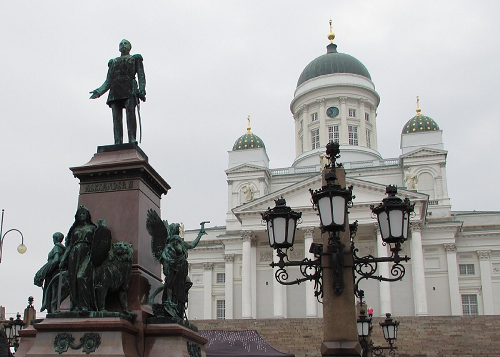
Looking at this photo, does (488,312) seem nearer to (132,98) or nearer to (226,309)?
(226,309)

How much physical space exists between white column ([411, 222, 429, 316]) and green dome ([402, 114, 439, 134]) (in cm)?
1415

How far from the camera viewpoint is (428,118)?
63969 millimetres

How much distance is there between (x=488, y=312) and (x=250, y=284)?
69.8 ft

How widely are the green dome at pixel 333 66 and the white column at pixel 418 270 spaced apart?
2509 centimetres

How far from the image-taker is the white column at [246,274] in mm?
53219

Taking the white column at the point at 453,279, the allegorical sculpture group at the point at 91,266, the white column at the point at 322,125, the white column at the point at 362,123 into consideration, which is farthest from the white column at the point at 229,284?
the allegorical sculpture group at the point at 91,266

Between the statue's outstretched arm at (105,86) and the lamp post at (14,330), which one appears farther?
the lamp post at (14,330)

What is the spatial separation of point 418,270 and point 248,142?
23.5 meters

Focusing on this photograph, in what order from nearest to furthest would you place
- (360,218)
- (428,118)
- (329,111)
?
(360,218)
(428,118)
(329,111)

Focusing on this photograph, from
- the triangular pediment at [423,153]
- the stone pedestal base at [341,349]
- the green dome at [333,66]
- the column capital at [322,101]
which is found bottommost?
the stone pedestal base at [341,349]

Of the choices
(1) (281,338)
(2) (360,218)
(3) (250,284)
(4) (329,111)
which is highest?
(4) (329,111)

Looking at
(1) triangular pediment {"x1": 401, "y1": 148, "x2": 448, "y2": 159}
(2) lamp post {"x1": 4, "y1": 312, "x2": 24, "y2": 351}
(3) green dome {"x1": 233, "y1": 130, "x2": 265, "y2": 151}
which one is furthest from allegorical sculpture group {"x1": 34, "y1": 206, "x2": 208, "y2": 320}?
(3) green dome {"x1": 233, "y1": 130, "x2": 265, "y2": 151}

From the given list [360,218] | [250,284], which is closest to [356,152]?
[360,218]

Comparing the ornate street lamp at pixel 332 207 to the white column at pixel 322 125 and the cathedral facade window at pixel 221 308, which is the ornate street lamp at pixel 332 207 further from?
the white column at pixel 322 125
